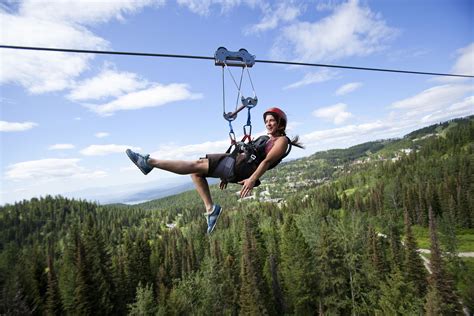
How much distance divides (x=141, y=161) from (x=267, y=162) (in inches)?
111

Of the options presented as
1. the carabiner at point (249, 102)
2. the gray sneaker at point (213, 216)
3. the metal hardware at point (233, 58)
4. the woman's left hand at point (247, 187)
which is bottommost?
the gray sneaker at point (213, 216)

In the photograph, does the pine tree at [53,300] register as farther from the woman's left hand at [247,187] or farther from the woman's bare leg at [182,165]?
the woman's left hand at [247,187]

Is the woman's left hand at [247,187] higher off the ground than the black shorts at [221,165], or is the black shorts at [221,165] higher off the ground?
the black shorts at [221,165]

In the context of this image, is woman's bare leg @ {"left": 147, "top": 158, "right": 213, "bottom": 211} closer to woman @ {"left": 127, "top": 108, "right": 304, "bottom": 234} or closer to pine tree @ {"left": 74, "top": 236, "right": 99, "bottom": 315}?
woman @ {"left": 127, "top": 108, "right": 304, "bottom": 234}

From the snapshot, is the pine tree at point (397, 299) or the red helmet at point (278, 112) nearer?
the red helmet at point (278, 112)

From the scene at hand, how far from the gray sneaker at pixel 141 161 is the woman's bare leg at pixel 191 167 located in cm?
9

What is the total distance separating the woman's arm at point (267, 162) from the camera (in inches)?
276

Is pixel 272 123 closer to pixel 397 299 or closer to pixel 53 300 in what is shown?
pixel 397 299

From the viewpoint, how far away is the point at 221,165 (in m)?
7.33

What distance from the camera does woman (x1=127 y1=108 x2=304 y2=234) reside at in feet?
23.1

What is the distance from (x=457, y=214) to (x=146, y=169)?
117 m

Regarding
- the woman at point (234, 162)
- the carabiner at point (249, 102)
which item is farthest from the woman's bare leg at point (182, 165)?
the carabiner at point (249, 102)

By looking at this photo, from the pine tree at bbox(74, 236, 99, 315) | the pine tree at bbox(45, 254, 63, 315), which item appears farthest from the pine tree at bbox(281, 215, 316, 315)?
the pine tree at bbox(45, 254, 63, 315)

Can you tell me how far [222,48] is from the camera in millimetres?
7434
